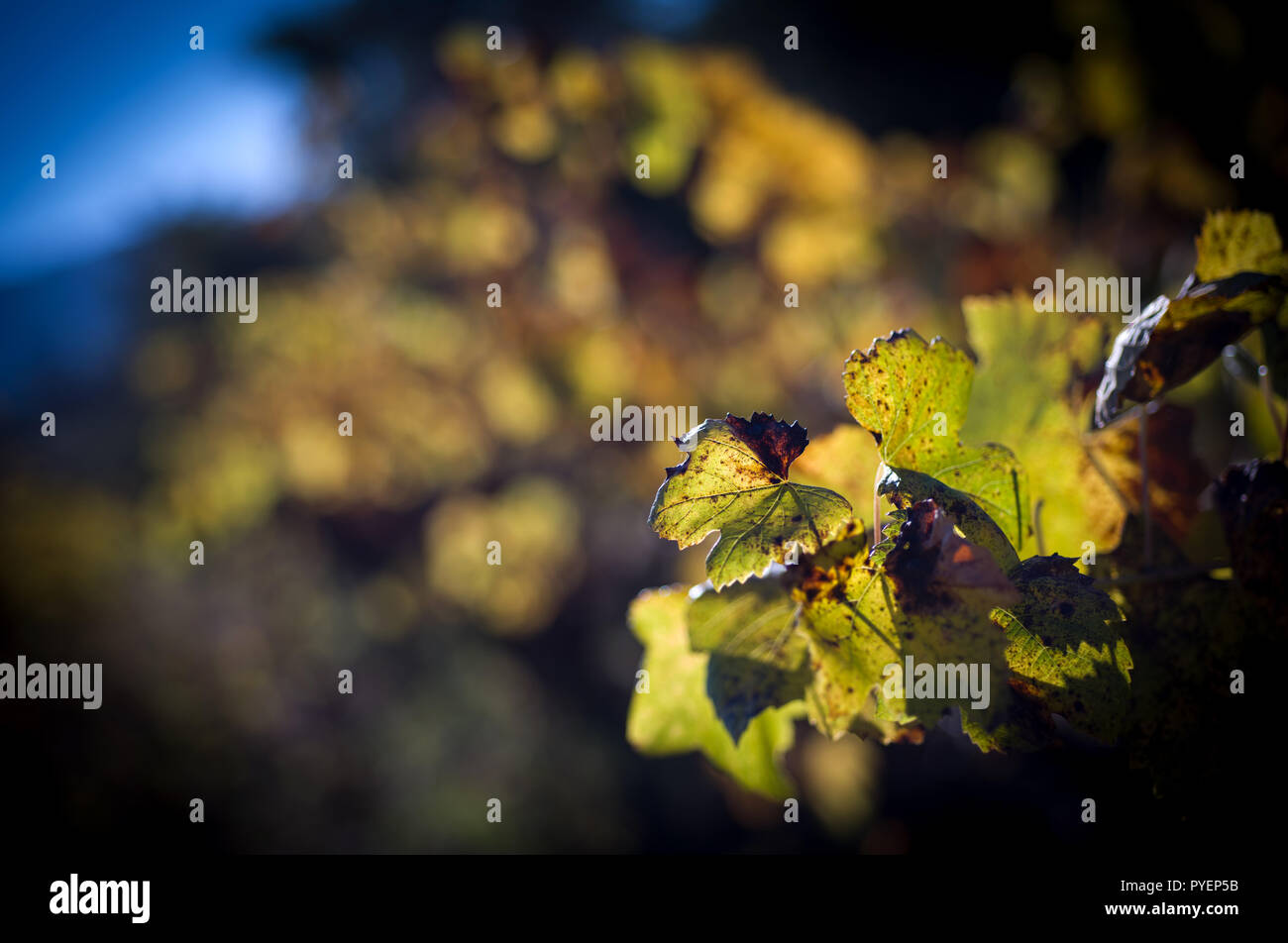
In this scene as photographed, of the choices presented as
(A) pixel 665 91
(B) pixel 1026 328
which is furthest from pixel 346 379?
(B) pixel 1026 328

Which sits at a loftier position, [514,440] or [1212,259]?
[514,440]

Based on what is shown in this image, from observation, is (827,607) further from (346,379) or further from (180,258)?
(180,258)

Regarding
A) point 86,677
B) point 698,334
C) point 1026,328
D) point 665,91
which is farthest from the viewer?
point 86,677

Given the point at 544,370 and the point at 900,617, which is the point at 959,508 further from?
the point at 544,370

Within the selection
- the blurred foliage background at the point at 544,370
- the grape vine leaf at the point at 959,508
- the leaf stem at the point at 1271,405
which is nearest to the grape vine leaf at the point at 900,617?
the grape vine leaf at the point at 959,508

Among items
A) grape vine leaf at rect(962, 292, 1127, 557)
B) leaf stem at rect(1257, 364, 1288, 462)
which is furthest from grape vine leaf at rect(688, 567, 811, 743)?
leaf stem at rect(1257, 364, 1288, 462)

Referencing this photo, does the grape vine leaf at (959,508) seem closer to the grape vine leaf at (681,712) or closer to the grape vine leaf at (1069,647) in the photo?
the grape vine leaf at (1069,647)

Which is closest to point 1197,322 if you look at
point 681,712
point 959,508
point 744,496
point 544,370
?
point 959,508
